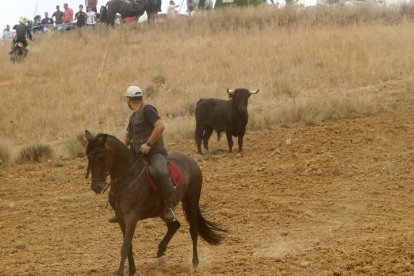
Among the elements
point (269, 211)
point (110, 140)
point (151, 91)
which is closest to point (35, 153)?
point (151, 91)

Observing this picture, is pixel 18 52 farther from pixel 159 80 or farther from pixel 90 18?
pixel 159 80

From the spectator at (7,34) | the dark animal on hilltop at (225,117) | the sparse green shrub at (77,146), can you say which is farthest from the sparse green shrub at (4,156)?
the spectator at (7,34)

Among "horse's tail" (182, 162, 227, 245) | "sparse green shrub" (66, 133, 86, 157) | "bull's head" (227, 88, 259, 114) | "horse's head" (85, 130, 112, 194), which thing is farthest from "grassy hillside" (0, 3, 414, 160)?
"horse's head" (85, 130, 112, 194)

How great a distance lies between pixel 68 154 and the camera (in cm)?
2045

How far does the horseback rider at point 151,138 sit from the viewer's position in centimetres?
1024

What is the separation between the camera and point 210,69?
2994 centimetres

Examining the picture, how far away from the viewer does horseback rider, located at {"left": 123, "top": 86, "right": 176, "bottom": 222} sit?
10.2 meters

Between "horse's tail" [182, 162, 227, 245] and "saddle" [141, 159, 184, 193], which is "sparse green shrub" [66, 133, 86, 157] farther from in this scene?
"saddle" [141, 159, 184, 193]

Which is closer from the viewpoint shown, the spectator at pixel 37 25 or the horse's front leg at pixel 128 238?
the horse's front leg at pixel 128 238

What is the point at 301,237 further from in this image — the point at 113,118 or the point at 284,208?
the point at 113,118

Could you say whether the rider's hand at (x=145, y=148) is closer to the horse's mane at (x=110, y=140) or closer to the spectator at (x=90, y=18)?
the horse's mane at (x=110, y=140)

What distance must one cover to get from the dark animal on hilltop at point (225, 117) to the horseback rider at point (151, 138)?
336 inches

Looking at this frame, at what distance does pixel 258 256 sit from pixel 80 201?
5686 millimetres

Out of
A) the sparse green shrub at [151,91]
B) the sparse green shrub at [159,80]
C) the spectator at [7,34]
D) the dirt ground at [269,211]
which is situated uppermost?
the spectator at [7,34]
